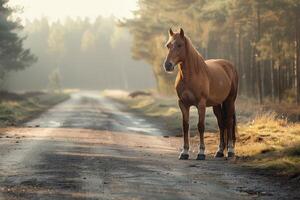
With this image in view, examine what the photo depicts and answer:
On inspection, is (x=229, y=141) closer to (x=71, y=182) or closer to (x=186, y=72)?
(x=186, y=72)

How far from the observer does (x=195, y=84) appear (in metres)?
13.6

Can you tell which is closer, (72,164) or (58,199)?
(58,199)

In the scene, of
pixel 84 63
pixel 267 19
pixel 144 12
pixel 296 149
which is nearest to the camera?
pixel 296 149

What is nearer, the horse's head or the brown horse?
the horse's head

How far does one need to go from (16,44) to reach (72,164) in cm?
4149

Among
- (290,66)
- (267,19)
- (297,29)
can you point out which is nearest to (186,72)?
(297,29)

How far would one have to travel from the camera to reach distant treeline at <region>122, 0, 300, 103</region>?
39.2 m

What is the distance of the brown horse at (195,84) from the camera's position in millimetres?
13586

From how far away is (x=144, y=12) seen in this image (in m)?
60.2

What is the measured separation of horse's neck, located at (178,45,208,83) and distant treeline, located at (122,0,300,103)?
2342cm

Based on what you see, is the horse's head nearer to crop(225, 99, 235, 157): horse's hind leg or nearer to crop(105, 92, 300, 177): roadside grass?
crop(225, 99, 235, 157): horse's hind leg

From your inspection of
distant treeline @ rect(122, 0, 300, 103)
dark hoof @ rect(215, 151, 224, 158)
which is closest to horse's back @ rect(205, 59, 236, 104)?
dark hoof @ rect(215, 151, 224, 158)

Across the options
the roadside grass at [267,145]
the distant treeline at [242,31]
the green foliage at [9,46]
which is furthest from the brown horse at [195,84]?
the green foliage at [9,46]

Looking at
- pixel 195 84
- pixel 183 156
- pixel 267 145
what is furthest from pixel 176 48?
pixel 267 145
